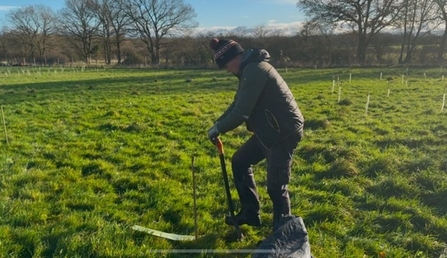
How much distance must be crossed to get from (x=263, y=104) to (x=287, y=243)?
1.43 meters

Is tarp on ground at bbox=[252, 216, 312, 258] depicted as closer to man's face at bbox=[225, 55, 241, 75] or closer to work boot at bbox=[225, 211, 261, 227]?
work boot at bbox=[225, 211, 261, 227]

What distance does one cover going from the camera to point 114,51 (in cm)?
6297

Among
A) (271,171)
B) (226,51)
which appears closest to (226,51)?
(226,51)

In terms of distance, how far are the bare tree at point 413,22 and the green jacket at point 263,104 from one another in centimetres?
4094

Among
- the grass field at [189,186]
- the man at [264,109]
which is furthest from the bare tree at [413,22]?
the man at [264,109]

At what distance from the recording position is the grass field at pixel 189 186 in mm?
4102

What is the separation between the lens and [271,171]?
12.9 feet

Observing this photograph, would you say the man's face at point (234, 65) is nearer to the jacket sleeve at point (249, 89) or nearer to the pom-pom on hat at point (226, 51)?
the pom-pom on hat at point (226, 51)

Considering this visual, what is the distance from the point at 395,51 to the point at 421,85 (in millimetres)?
27044

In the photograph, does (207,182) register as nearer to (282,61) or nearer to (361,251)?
(361,251)

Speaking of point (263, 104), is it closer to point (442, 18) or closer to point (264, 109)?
point (264, 109)

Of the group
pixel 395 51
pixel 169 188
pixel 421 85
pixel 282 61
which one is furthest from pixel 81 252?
pixel 395 51

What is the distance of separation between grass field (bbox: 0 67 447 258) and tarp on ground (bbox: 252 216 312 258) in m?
0.76

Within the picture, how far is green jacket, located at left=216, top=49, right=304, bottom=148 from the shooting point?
3.62 meters
